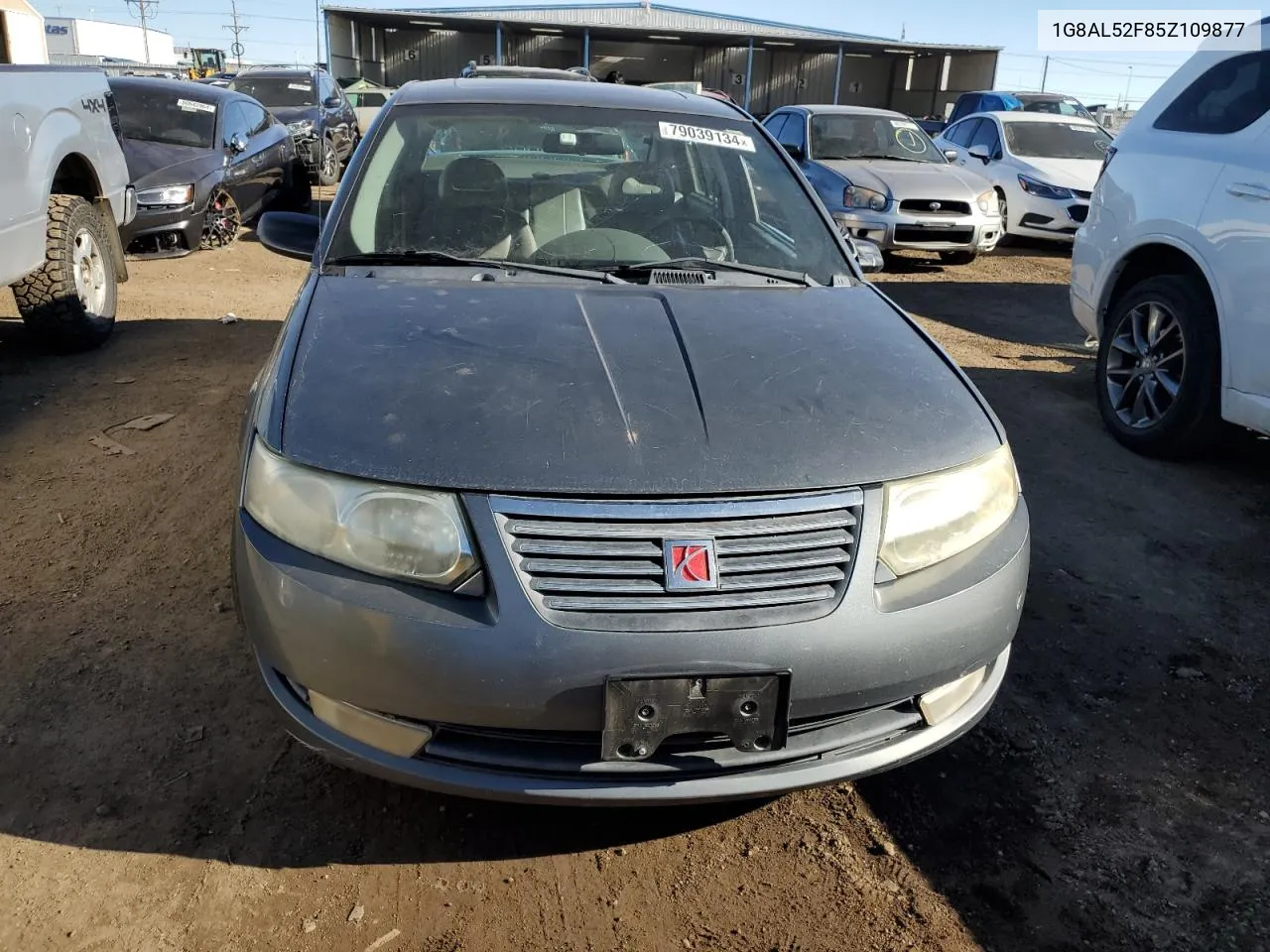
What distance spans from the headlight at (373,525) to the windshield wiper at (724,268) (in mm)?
1333

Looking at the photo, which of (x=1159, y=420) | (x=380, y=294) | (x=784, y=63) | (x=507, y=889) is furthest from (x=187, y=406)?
(x=784, y=63)

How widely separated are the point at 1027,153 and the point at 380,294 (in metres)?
10.7

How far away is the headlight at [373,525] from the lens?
189 centimetres

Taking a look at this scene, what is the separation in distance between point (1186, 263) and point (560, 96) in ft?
10.2

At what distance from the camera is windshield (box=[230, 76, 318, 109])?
1515cm

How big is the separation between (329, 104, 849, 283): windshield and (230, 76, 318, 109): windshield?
13.4 metres

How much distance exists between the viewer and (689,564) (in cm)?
188

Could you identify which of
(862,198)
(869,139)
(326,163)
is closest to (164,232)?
(326,163)

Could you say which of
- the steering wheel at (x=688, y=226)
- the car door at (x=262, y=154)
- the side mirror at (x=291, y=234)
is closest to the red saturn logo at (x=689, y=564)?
the steering wheel at (x=688, y=226)

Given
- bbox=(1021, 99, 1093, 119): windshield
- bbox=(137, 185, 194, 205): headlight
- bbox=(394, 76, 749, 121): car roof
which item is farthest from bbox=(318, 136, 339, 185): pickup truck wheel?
bbox=(1021, 99, 1093, 119): windshield

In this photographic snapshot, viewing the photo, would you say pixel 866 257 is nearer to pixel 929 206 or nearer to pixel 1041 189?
pixel 929 206

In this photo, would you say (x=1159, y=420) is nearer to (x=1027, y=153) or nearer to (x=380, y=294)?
(x=380, y=294)

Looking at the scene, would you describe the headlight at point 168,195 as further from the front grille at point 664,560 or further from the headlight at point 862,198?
the front grille at point 664,560

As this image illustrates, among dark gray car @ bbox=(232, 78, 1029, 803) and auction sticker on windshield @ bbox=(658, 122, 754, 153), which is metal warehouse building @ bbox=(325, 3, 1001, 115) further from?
dark gray car @ bbox=(232, 78, 1029, 803)
